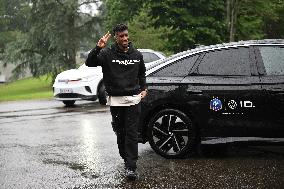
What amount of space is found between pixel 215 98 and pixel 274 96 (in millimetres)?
765

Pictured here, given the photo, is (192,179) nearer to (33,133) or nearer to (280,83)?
(280,83)

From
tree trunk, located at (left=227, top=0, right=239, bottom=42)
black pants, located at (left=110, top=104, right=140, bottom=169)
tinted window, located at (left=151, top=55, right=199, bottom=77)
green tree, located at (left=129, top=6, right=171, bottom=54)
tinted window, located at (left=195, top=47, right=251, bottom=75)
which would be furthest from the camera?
tree trunk, located at (left=227, top=0, right=239, bottom=42)

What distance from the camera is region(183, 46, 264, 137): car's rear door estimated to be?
6512 millimetres

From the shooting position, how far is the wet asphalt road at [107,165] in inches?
224

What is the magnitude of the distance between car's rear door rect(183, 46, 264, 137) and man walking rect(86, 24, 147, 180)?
109 cm

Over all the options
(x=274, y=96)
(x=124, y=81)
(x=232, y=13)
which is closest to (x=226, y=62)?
(x=274, y=96)

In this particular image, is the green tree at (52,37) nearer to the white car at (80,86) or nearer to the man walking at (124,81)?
the white car at (80,86)

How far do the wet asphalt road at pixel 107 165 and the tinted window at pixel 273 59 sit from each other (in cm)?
120

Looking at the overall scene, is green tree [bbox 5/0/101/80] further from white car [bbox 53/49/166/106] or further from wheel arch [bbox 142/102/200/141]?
wheel arch [bbox 142/102/200/141]

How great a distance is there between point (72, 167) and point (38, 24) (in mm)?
35747

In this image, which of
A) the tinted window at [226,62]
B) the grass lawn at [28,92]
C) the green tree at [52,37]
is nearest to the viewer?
the tinted window at [226,62]

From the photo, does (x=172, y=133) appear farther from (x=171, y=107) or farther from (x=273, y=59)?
(x=273, y=59)

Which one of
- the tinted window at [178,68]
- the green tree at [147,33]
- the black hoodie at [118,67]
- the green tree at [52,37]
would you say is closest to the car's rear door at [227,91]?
the tinted window at [178,68]

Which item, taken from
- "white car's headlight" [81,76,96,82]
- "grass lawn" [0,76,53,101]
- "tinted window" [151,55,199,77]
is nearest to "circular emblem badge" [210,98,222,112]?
"tinted window" [151,55,199,77]
